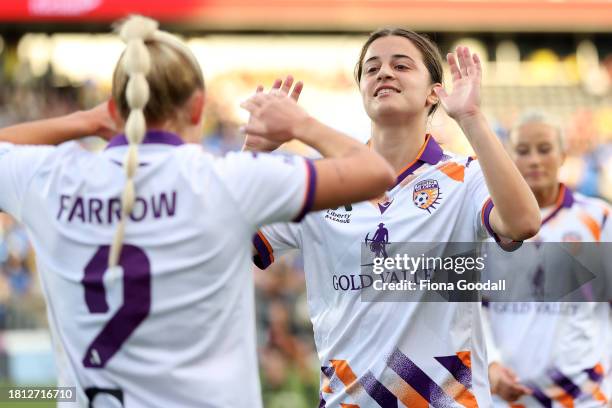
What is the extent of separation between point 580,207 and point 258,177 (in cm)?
354

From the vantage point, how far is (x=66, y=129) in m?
3.10

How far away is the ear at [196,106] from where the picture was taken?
2.75 meters

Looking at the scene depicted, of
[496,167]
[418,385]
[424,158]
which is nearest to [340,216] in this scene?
[424,158]

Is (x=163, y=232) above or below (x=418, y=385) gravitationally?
above

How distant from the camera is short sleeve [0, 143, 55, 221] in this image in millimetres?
2791

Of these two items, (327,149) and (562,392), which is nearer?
(327,149)

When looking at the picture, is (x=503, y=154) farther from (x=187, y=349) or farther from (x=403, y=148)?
(x=187, y=349)

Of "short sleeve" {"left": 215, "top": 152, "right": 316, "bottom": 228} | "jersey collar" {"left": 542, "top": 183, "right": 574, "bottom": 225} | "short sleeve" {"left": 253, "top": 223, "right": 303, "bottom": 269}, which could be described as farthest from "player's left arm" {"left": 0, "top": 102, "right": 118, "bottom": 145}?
"jersey collar" {"left": 542, "top": 183, "right": 574, "bottom": 225}

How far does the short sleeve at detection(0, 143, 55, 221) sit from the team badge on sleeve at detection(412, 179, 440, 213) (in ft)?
5.17

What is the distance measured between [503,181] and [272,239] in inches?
43.1

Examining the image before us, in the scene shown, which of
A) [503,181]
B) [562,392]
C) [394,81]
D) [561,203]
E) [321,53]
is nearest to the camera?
[503,181]

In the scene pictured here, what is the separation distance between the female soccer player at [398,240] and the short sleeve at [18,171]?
3.32ft

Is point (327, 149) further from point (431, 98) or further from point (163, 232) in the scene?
point (431, 98)

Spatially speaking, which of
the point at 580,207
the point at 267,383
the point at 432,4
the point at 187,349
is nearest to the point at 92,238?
the point at 187,349
